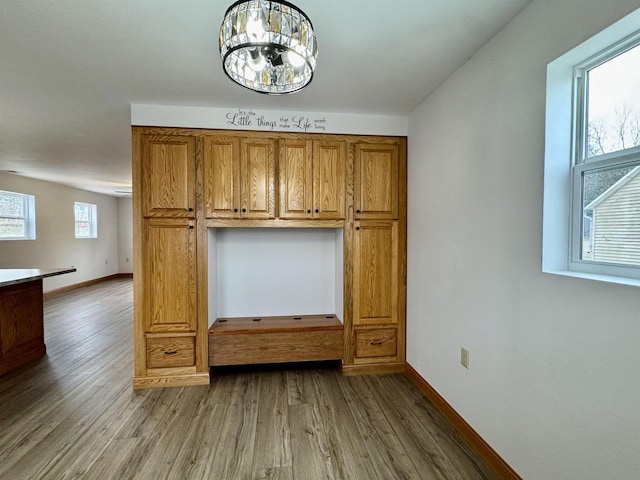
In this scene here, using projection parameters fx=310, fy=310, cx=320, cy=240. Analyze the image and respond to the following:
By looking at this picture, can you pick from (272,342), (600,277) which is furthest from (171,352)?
(600,277)

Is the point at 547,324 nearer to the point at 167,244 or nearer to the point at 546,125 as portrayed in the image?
the point at 546,125

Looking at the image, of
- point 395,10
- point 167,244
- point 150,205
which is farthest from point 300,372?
point 395,10

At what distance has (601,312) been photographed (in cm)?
110

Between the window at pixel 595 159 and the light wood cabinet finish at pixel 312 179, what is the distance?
5.13 ft

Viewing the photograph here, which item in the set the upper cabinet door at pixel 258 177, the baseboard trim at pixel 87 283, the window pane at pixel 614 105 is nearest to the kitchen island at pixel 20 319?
the upper cabinet door at pixel 258 177

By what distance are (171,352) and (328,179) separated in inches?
75.8

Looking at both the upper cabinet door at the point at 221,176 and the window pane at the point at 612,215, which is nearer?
the window pane at the point at 612,215

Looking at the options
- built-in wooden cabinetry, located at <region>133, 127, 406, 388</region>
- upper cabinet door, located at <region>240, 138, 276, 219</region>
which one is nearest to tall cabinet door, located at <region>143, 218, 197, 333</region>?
built-in wooden cabinetry, located at <region>133, 127, 406, 388</region>

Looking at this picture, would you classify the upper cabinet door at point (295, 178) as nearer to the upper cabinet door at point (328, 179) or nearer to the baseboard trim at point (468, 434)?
the upper cabinet door at point (328, 179)

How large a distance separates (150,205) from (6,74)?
3.77ft

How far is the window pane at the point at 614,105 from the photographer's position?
1.12 m

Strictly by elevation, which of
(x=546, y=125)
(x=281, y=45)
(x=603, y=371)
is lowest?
(x=603, y=371)

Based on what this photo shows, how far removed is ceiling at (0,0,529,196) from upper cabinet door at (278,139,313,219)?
33cm

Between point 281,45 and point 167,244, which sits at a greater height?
point 281,45
